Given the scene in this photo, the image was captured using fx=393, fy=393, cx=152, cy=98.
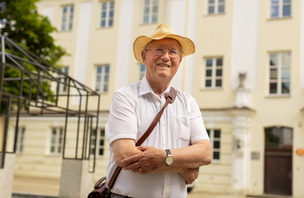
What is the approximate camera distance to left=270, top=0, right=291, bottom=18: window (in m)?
18.9

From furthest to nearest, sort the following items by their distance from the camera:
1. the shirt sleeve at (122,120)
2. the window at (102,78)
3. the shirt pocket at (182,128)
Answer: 1. the window at (102,78)
2. the shirt pocket at (182,128)
3. the shirt sleeve at (122,120)

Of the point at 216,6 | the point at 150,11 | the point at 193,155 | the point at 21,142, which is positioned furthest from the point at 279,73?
the point at 193,155

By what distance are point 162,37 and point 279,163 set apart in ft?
55.8

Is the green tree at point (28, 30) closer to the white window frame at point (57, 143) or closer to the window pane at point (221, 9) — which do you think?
the white window frame at point (57, 143)

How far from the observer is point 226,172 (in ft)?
60.7

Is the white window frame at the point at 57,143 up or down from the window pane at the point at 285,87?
down

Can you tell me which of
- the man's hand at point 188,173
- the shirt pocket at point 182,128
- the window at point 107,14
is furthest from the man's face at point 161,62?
the window at point 107,14

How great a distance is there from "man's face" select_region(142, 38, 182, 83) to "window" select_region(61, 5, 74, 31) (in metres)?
22.1

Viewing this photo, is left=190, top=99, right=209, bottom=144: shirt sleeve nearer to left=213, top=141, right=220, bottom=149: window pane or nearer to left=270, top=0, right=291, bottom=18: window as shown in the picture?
left=213, top=141, right=220, bottom=149: window pane

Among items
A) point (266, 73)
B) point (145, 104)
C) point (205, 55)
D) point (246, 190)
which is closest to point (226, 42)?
point (205, 55)

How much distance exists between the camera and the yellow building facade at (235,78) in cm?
1806

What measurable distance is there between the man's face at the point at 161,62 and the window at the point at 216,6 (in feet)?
60.1

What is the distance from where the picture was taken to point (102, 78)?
22188mm

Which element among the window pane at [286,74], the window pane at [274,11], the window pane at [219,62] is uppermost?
the window pane at [274,11]
